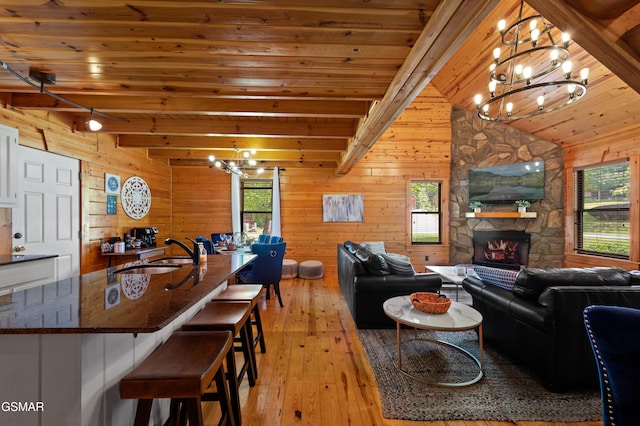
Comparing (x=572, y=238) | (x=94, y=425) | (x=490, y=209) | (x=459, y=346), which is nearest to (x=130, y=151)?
(x=94, y=425)

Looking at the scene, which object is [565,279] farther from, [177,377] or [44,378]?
[44,378]

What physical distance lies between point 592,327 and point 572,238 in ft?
18.3

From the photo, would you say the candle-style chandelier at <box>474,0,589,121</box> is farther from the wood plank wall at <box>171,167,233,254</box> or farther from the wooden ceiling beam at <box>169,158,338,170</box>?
the wood plank wall at <box>171,167,233,254</box>

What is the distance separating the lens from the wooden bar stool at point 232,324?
1682mm

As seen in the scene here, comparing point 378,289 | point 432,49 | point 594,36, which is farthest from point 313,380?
point 594,36

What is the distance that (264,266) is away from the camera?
3943mm

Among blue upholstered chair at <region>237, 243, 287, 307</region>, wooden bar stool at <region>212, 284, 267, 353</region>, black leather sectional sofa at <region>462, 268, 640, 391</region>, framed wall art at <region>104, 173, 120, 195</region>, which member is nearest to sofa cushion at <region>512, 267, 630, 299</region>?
black leather sectional sofa at <region>462, 268, 640, 391</region>

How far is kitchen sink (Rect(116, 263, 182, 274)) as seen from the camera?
2.06 m

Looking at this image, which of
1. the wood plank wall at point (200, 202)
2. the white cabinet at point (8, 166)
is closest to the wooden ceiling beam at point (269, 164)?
the wood plank wall at point (200, 202)

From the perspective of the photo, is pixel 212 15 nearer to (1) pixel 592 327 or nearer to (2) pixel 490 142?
(1) pixel 592 327

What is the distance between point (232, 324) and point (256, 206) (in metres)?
5.20

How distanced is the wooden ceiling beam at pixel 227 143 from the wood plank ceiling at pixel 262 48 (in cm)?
124

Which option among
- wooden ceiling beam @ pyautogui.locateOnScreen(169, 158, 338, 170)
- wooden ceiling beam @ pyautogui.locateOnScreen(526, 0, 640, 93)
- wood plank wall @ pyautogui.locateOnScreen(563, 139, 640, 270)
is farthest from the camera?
wooden ceiling beam @ pyautogui.locateOnScreen(169, 158, 338, 170)

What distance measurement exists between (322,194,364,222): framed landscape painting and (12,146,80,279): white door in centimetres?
437
